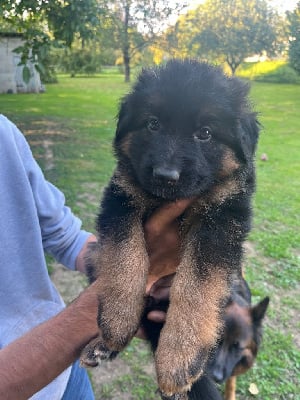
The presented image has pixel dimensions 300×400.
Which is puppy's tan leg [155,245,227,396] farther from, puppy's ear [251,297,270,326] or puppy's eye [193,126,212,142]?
puppy's ear [251,297,270,326]

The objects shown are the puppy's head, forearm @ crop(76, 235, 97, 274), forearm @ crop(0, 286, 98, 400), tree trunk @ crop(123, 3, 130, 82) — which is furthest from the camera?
tree trunk @ crop(123, 3, 130, 82)

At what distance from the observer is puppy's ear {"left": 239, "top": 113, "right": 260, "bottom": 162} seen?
1.79 metres

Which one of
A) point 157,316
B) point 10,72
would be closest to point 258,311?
point 157,316

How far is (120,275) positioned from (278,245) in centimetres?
414

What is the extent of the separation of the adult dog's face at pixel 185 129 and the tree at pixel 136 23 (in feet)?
90.3

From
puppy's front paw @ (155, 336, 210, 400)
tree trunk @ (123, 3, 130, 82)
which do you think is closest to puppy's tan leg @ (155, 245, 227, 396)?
puppy's front paw @ (155, 336, 210, 400)

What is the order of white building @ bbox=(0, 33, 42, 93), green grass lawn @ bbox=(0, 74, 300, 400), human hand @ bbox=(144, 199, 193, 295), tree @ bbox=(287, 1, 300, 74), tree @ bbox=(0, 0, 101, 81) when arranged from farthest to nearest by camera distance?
1. white building @ bbox=(0, 33, 42, 93)
2. tree @ bbox=(287, 1, 300, 74)
3. tree @ bbox=(0, 0, 101, 81)
4. green grass lawn @ bbox=(0, 74, 300, 400)
5. human hand @ bbox=(144, 199, 193, 295)

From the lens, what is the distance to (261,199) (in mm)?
7438

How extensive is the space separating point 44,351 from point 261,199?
21.1ft

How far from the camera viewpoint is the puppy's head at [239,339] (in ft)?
9.18

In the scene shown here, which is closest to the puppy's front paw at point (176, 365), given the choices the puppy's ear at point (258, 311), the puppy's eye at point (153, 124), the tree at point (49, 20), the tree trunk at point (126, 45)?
the puppy's eye at point (153, 124)

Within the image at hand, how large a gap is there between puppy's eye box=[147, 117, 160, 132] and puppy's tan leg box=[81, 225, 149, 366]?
0.42m

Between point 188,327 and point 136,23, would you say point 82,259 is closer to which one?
point 188,327

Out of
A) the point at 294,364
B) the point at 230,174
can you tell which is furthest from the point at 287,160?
the point at 230,174
